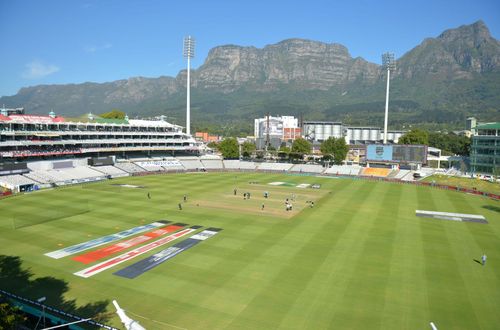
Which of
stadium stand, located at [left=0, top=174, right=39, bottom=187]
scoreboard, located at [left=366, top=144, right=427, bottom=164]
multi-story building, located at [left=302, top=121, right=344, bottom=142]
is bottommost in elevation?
stadium stand, located at [left=0, top=174, right=39, bottom=187]

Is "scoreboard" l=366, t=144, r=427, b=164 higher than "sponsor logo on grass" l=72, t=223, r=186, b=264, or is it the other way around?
"scoreboard" l=366, t=144, r=427, b=164

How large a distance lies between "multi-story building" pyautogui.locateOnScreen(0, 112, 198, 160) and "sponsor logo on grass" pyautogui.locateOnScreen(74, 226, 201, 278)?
53674 millimetres

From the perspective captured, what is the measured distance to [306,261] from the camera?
103 feet

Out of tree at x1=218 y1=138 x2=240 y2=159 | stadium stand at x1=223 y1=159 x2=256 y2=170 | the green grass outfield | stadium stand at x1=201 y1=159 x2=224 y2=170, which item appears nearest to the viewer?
the green grass outfield

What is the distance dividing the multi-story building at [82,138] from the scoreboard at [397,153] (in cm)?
5628

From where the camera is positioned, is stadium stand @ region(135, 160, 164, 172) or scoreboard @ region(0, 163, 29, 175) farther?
stadium stand @ region(135, 160, 164, 172)

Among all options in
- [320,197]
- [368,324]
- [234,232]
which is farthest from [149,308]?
[320,197]

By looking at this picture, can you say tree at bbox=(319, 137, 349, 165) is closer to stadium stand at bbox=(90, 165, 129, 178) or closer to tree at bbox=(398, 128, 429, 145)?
tree at bbox=(398, 128, 429, 145)

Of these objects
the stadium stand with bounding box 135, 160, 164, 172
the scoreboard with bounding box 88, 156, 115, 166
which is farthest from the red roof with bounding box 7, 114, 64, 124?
the stadium stand with bounding box 135, 160, 164, 172

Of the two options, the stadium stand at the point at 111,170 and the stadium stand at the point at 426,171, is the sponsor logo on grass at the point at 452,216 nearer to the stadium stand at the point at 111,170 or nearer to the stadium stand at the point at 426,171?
the stadium stand at the point at 426,171

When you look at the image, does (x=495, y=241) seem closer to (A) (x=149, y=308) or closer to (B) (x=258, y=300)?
(B) (x=258, y=300)

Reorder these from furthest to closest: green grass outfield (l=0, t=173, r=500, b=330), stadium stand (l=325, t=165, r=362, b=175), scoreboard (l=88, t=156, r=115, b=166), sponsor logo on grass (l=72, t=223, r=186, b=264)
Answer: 1. stadium stand (l=325, t=165, r=362, b=175)
2. scoreboard (l=88, t=156, r=115, b=166)
3. sponsor logo on grass (l=72, t=223, r=186, b=264)
4. green grass outfield (l=0, t=173, r=500, b=330)

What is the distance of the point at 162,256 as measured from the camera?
3200cm

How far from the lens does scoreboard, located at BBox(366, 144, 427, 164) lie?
305ft
